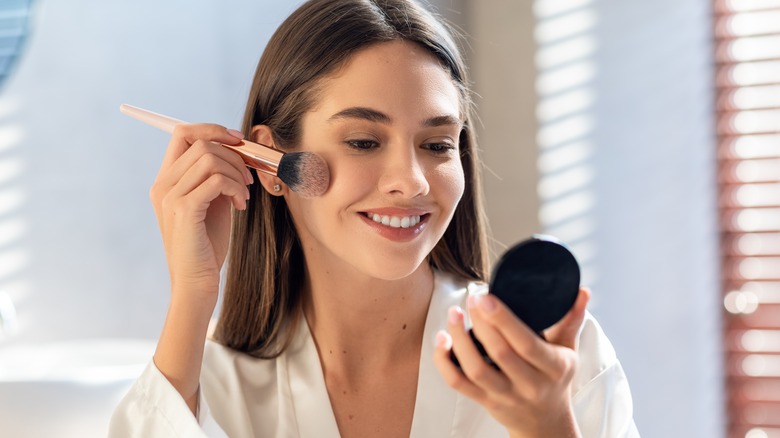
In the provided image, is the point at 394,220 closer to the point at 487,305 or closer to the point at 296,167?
the point at 296,167

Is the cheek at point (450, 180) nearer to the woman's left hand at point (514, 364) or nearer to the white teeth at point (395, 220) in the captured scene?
the white teeth at point (395, 220)

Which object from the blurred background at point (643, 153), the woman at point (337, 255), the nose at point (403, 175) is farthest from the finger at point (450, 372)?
the blurred background at point (643, 153)

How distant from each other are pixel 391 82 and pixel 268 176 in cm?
20

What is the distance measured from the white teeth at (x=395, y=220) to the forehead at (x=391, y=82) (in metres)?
0.11

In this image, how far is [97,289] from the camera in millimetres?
1625

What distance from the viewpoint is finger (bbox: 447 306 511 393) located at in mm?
589

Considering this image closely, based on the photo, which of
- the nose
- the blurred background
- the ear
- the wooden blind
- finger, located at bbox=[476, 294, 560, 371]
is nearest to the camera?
finger, located at bbox=[476, 294, 560, 371]

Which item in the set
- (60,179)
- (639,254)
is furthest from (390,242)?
(639,254)

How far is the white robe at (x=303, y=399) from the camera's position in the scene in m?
0.98

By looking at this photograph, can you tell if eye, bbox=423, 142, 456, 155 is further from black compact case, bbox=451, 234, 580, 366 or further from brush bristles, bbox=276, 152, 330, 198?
black compact case, bbox=451, 234, 580, 366

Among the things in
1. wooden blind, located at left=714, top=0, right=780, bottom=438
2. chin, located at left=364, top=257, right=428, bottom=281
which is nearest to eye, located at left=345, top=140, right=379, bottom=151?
chin, located at left=364, top=257, right=428, bottom=281

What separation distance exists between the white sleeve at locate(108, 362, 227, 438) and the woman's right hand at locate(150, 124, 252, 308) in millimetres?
96

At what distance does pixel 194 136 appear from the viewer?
99 centimetres

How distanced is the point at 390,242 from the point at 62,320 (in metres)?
0.85
